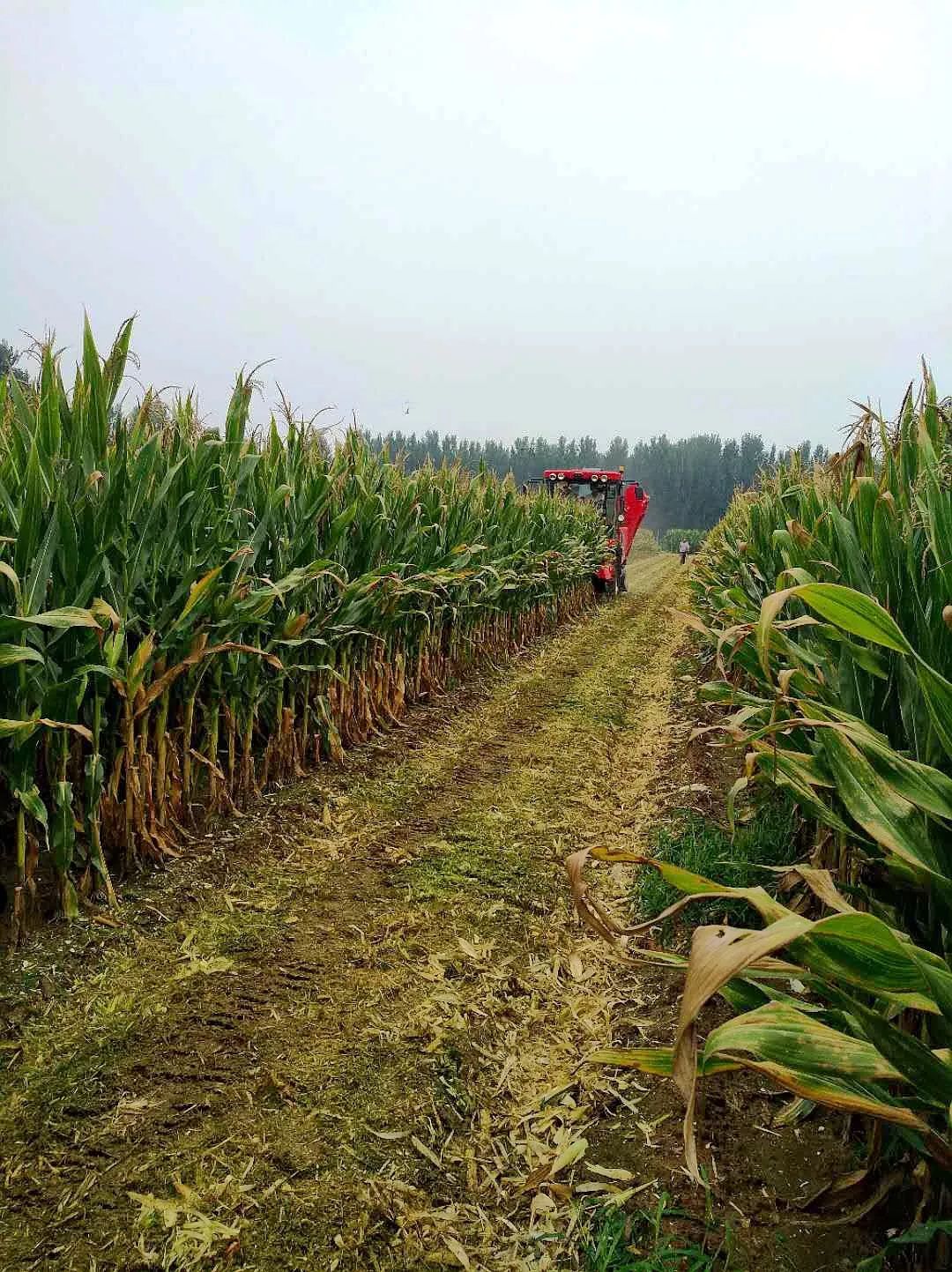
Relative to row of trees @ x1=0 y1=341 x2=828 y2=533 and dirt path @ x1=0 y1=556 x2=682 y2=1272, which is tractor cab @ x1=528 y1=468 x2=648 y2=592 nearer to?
dirt path @ x1=0 y1=556 x2=682 y2=1272

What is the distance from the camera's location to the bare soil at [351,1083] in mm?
1837

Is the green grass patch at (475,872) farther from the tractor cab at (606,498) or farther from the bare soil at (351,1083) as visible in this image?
the tractor cab at (606,498)

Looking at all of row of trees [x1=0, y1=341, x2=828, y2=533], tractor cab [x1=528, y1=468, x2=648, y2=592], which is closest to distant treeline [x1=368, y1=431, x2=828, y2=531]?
row of trees [x1=0, y1=341, x2=828, y2=533]

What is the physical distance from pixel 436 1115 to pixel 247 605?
234cm

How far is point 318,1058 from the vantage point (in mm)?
2416

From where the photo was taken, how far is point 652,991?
9.51ft

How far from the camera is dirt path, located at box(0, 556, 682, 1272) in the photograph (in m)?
1.85

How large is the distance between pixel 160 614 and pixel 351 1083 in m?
2.07

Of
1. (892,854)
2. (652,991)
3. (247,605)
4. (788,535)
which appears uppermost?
(788,535)

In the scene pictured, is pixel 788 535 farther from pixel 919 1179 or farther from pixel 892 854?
pixel 919 1179

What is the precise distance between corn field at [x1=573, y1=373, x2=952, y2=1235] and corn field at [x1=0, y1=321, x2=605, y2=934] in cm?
212

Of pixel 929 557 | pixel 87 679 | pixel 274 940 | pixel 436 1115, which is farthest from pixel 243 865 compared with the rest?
pixel 929 557

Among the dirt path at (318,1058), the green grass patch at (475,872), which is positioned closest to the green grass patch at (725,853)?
the dirt path at (318,1058)

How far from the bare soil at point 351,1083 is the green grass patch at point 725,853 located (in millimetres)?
398
